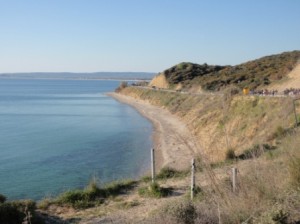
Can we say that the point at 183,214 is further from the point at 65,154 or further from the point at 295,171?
the point at 65,154

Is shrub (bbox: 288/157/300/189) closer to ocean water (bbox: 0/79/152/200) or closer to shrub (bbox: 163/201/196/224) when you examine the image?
shrub (bbox: 163/201/196/224)

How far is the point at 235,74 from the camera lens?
67812 mm

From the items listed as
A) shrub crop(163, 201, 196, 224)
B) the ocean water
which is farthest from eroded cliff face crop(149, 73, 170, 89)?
shrub crop(163, 201, 196, 224)

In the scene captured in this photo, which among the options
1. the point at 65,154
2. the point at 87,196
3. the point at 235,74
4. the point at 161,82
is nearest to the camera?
the point at 87,196

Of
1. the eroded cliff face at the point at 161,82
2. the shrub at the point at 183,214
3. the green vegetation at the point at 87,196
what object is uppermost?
the eroded cliff face at the point at 161,82

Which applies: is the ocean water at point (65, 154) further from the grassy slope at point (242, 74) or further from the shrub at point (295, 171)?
the grassy slope at point (242, 74)

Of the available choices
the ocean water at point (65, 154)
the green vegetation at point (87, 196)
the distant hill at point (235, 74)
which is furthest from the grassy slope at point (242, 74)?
the green vegetation at point (87, 196)

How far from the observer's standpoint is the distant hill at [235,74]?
55.9m

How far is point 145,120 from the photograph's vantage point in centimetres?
5488

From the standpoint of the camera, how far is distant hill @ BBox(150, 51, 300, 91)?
183 ft

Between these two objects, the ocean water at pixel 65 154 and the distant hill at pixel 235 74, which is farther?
the distant hill at pixel 235 74

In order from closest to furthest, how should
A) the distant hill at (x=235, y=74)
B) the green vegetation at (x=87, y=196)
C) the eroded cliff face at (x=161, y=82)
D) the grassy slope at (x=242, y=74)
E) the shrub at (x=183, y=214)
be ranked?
the shrub at (x=183, y=214) → the green vegetation at (x=87, y=196) → the grassy slope at (x=242, y=74) → the distant hill at (x=235, y=74) → the eroded cliff face at (x=161, y=82)

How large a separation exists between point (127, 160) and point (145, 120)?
88.5ft

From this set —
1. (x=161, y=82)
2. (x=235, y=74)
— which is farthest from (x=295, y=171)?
(x=161, y=82)
